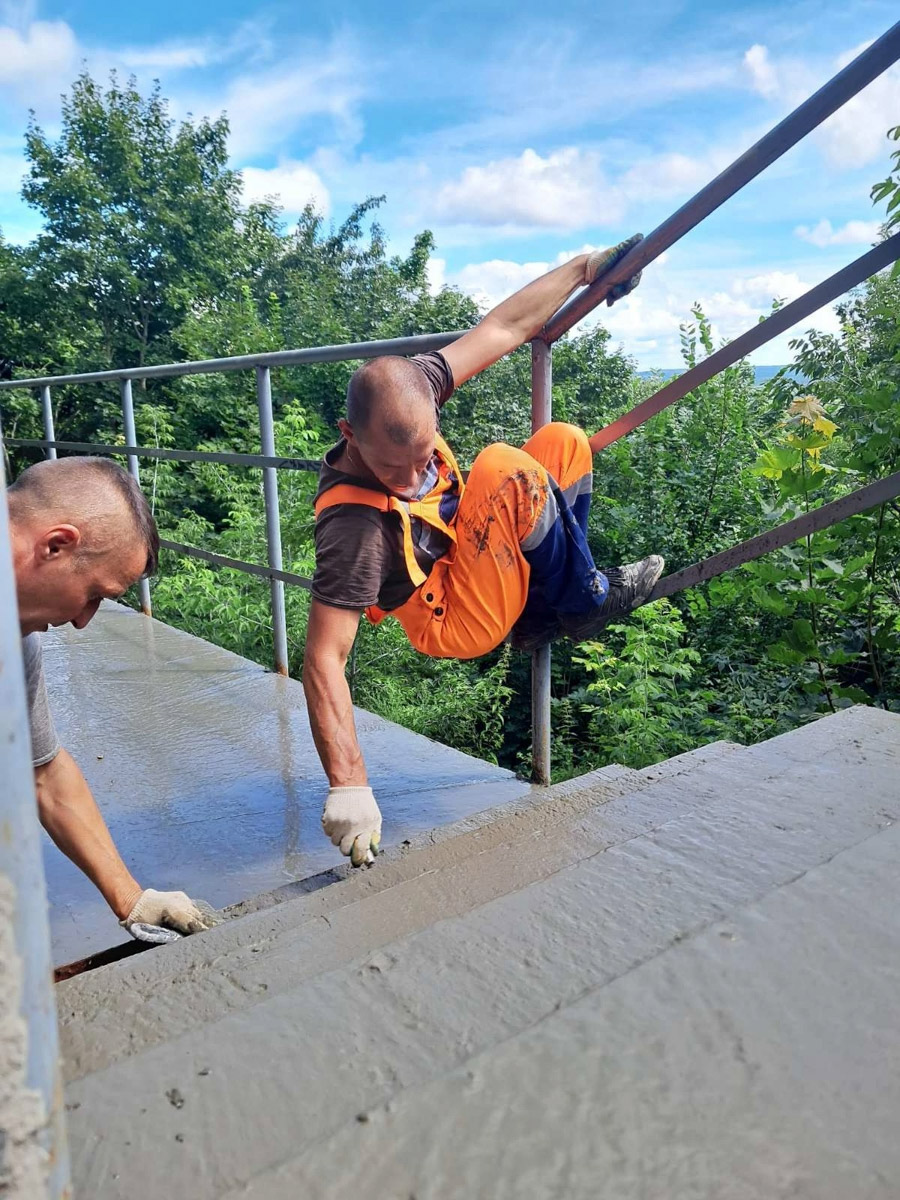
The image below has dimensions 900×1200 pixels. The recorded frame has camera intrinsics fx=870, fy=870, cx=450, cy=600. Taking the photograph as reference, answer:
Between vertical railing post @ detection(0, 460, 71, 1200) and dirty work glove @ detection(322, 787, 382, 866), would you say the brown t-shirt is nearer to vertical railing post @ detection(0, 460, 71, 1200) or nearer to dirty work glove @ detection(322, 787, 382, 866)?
dirty work glove @ detection(322, 787, 382, 866)

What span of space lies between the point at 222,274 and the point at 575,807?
18.9 m

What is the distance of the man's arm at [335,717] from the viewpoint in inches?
71.8

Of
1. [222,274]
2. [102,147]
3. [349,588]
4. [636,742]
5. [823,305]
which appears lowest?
[636,742]

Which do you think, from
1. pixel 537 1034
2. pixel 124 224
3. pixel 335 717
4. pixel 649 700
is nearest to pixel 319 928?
pixel 537 1034

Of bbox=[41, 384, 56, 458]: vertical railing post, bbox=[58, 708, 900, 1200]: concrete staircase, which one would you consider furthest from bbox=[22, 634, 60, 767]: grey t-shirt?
bbox=[41, 384, 56, 458]: vertical railing post

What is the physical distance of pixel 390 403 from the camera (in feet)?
6.36

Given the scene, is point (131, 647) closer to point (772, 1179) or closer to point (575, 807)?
point (575, 807)

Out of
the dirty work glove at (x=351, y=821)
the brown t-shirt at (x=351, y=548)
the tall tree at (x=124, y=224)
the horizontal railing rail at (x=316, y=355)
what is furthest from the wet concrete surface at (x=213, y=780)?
the tall tree at (x=124, y=224)

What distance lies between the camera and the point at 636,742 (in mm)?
4148

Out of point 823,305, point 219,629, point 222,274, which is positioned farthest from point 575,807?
point 222,274

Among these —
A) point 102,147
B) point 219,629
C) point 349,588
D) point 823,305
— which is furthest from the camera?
point 102,147

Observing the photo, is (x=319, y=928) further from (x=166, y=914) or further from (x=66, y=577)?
(x=66, y=577)

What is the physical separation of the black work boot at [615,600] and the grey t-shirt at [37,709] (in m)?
1.21

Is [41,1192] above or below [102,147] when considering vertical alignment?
below
